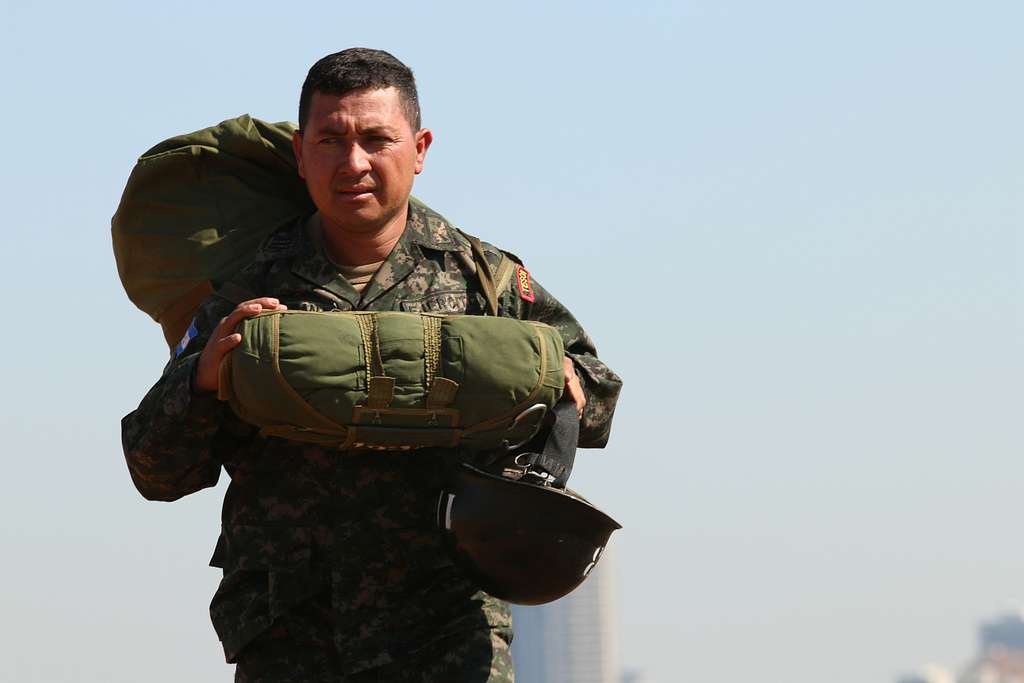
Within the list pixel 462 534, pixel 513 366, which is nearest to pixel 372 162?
pixel 513 366

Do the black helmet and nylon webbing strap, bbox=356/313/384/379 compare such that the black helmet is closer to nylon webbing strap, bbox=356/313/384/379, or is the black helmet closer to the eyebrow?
nylon webbing strap, bbox=356/313/384/379

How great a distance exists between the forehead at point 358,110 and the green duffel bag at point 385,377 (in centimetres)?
62

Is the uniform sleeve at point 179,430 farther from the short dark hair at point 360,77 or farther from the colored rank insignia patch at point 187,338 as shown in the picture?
the short dark hair at point 360,77

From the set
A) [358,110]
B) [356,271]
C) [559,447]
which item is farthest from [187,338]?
[559,447]

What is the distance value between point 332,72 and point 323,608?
172cm

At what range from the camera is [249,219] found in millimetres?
6816

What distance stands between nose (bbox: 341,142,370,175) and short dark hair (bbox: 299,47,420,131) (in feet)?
0.64

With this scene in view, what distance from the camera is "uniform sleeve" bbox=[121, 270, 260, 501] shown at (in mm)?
6117

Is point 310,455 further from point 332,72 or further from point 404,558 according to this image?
point 332,72

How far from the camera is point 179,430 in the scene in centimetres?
614

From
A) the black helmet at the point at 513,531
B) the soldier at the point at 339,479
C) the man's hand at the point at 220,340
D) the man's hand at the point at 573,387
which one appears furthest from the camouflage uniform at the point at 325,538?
the man's hand at the point at 573,387

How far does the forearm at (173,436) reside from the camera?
6113 millimetres

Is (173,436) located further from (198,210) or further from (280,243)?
(198,210)

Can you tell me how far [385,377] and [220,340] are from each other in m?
0.52
